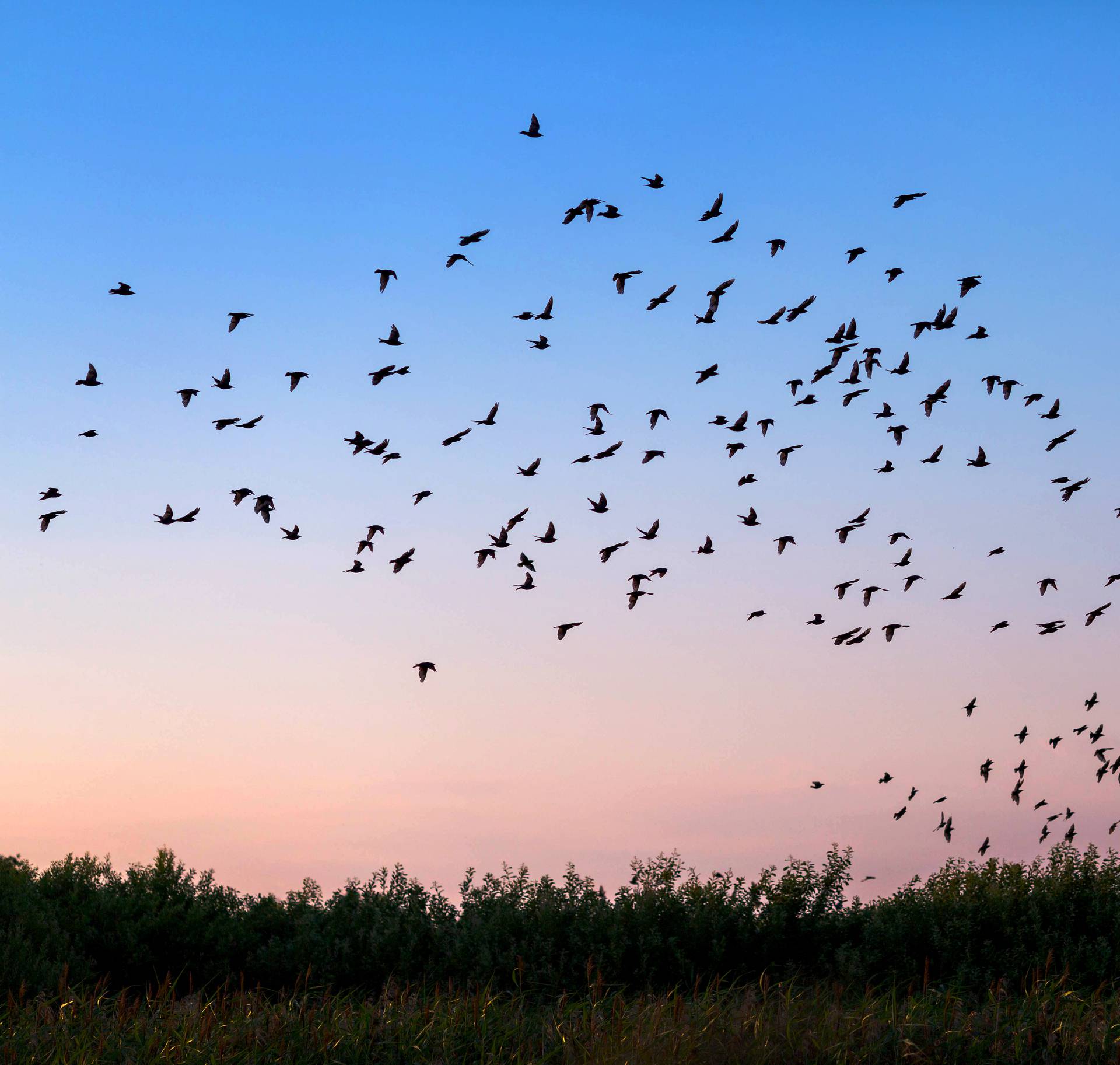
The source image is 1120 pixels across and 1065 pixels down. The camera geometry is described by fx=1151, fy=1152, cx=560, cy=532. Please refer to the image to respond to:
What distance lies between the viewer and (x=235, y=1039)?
1680 cm

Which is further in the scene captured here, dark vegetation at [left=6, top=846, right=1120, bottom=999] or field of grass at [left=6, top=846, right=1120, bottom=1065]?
dark vegetation at [left=6, top=846, right=1120, bottom=999]

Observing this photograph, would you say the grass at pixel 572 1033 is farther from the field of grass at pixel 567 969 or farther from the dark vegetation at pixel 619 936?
the dark vegetation at pixel 619 936

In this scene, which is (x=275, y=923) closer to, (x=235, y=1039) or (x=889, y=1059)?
(x=235, y=1039)

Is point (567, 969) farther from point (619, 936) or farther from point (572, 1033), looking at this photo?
point (572, 1033)

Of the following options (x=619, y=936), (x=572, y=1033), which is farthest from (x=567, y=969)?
(x=572, y=1033)

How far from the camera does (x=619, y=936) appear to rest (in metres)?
27.8

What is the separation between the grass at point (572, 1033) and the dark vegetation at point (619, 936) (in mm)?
8104

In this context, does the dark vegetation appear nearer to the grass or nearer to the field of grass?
the field of grass

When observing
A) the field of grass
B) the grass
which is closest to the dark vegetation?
the field of grass

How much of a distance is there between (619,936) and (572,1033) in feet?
37.4

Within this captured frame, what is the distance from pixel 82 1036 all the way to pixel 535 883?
1471cm

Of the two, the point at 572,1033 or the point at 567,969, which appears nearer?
the point at 572,1033

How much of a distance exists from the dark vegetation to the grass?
8.10 meters

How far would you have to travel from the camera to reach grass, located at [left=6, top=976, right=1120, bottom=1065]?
53.3 ft
